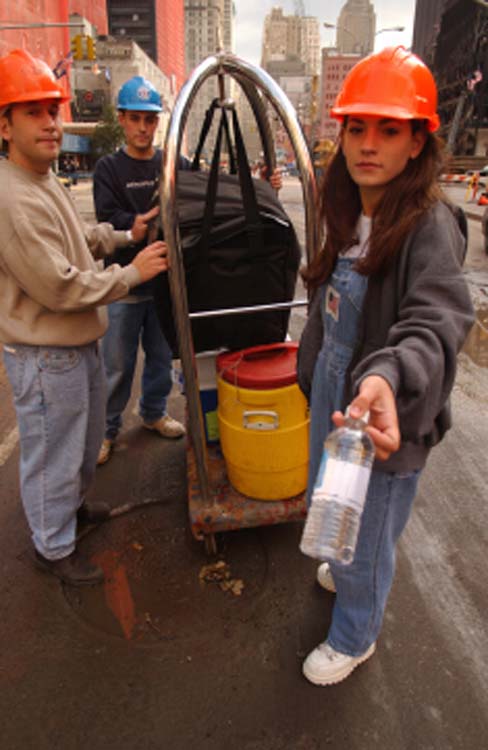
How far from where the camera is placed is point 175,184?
199cm

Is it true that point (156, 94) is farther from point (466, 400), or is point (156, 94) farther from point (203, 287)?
point (466, 400)

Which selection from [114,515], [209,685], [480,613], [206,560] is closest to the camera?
[209,685]

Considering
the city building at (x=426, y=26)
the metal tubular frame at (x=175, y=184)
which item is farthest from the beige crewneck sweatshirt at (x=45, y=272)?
the city building at (x=426, y=26)

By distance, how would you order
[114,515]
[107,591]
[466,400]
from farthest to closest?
[466,400]
[114,515]
[107,591]

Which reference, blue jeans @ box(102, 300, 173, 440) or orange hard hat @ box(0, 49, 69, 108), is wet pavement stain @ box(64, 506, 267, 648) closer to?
blue jeans @ box(102, 300, 173, 440)

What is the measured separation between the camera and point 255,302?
2443 millimetres

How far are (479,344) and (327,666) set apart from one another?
4491 mm

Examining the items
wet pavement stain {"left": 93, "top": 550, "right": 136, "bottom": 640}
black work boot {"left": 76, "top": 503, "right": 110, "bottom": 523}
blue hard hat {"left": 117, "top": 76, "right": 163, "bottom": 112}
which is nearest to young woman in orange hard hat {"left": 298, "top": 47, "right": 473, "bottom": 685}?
wet pavement stain {"left": 93, "top": 550, "right": 136, "bottom": 640}

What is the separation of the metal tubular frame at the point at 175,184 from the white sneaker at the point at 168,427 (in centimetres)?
129

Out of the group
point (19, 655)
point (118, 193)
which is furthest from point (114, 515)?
point (118, 193)

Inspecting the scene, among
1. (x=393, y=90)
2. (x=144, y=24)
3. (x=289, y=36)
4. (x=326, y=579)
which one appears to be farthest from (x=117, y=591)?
(x=289, y=36)

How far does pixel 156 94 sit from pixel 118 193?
620mm

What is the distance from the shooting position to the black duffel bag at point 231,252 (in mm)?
2234

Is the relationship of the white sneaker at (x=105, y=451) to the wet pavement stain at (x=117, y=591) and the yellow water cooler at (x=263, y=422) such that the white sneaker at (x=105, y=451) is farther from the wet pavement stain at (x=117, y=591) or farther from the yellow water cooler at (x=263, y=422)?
the yellow water cooler at (x=263, y=422)
